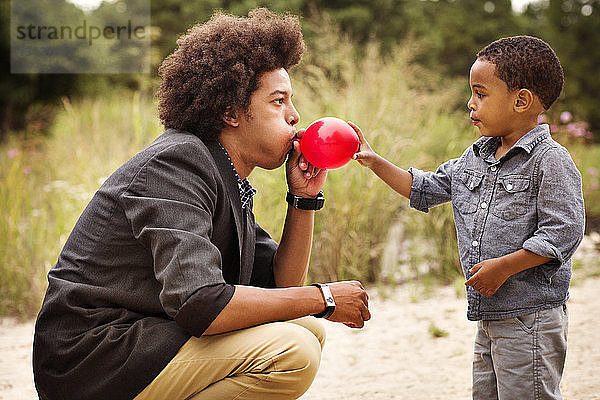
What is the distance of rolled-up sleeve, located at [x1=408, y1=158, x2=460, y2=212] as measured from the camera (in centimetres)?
299

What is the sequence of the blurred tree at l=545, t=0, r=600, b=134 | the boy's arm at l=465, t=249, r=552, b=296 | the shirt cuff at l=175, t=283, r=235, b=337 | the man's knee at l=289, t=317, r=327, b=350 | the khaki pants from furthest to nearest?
the blurred tree at l=545, t=0, r=600, b=134 < the man's knee at l=289, t=317, r=327, b=350 < the boy's arm at l=465, t=249, r=552, b=296 < the khaki pants < the shirt cuff at l=175, t=283, r=235, b=337

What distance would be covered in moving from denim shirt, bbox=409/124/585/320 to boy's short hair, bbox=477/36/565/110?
18 cm

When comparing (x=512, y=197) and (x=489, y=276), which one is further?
(x=512, y=197)

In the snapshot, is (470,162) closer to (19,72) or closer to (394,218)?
(394,218)

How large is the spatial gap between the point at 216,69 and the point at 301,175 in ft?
2.01

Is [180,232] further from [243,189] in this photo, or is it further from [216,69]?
[216,69]

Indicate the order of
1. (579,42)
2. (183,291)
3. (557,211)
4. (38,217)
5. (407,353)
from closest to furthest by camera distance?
(183,291) < (557,211) < (407,353) < (38,217) < (579,42)

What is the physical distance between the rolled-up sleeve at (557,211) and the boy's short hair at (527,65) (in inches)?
10.2

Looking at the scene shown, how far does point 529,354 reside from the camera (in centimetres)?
259

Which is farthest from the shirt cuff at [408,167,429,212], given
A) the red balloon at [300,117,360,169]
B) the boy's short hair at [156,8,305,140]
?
the boy's short hair at [156,8,305,140]

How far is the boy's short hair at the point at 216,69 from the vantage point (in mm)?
2617

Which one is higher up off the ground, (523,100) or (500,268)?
(523,100)

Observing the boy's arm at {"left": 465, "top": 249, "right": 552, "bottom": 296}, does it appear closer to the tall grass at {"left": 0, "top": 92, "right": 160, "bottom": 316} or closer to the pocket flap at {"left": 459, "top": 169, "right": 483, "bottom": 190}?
the pocket flap at {"left": 459, "top": 169, "right": 483, "bottom": 190}

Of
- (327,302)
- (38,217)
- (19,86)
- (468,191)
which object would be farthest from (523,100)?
(19,86)
